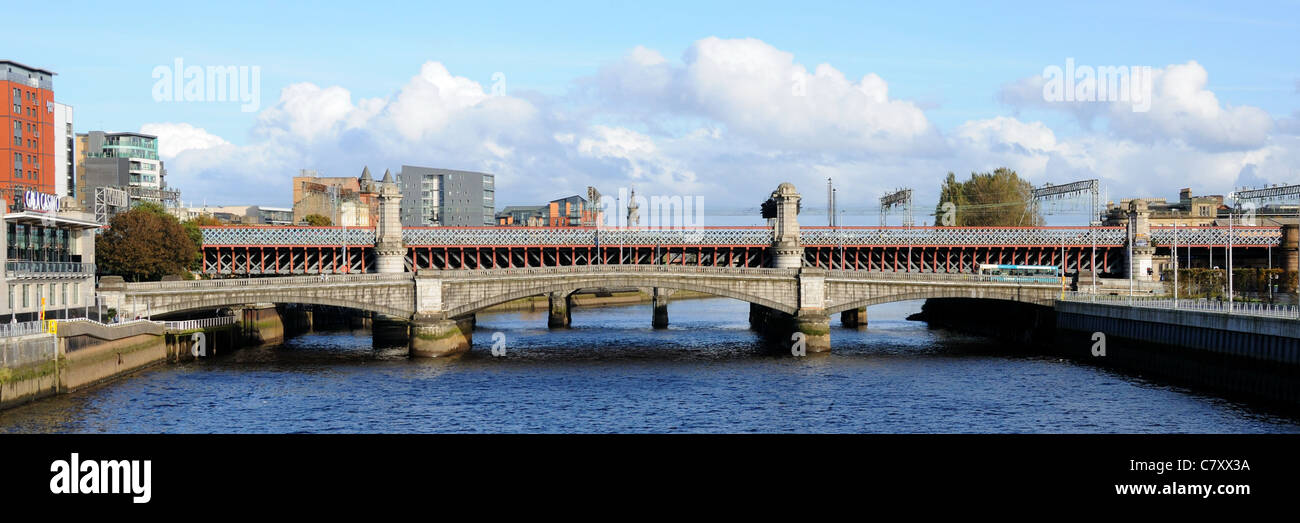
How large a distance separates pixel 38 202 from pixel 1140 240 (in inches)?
4561

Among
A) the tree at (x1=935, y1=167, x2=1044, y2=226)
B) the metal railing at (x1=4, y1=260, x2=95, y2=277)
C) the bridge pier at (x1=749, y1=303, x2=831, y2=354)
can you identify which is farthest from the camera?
the tree at (x1=935, y1=167, x2=1044, y2=226)

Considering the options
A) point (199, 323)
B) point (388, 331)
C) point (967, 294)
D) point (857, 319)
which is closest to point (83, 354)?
point (199, 323)

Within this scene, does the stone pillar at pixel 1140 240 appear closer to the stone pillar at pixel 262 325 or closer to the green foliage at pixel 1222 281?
the green foliage at pixel 1222 281

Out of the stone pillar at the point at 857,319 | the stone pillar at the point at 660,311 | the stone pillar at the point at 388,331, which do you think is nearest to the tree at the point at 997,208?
the stone pillar at the point at 857,319

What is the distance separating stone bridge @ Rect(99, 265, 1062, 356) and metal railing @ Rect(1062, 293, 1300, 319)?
155 inches

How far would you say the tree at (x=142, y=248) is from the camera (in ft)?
345

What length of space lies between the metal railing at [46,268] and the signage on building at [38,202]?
12.5 feet

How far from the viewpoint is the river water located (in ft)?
186

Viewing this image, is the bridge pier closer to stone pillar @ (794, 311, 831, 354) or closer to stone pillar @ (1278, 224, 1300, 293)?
stone pillar @ (794, 311, 831, 354)

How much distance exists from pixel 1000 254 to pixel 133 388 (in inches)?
4281

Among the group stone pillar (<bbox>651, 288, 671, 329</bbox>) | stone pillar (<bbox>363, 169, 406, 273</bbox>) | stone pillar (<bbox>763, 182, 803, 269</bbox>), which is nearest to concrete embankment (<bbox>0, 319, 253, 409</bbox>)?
stone pillar (<bbox>363, 169, 406, 273</bbox>)
